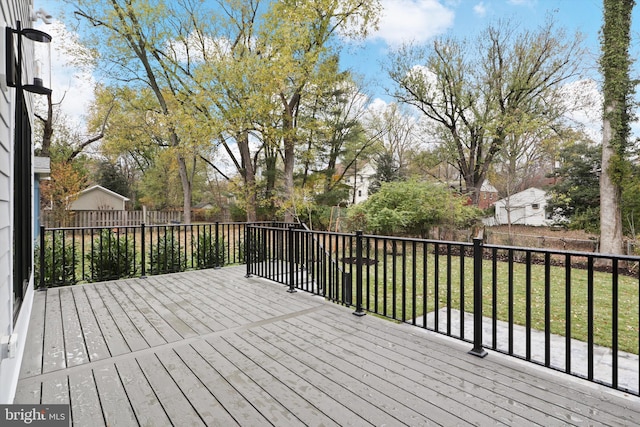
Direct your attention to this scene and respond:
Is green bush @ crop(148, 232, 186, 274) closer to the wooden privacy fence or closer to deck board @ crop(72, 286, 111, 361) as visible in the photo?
deck board @ crop(72, 286, 111, 361)

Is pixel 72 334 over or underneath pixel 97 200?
underneath

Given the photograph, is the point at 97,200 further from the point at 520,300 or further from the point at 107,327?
the point at 520,300

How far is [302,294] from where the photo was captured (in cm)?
419

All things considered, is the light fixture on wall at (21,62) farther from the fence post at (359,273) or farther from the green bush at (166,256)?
the green bush at (166,256)

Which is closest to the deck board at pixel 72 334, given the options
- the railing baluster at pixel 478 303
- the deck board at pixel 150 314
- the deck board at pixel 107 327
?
the deck board at pixel 107 327

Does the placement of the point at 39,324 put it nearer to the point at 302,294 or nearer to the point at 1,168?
the point at 1,168

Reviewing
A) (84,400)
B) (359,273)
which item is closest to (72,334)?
(84,400)

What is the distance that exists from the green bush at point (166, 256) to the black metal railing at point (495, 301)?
4.75ft

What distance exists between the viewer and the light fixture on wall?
175 cm

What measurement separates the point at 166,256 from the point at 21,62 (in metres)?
4.05

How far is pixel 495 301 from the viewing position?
248 cm

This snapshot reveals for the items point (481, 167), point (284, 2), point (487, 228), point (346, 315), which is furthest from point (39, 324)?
point (481, 167)

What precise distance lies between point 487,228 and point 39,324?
12532mm

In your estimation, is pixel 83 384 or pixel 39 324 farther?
pixel 39 324
